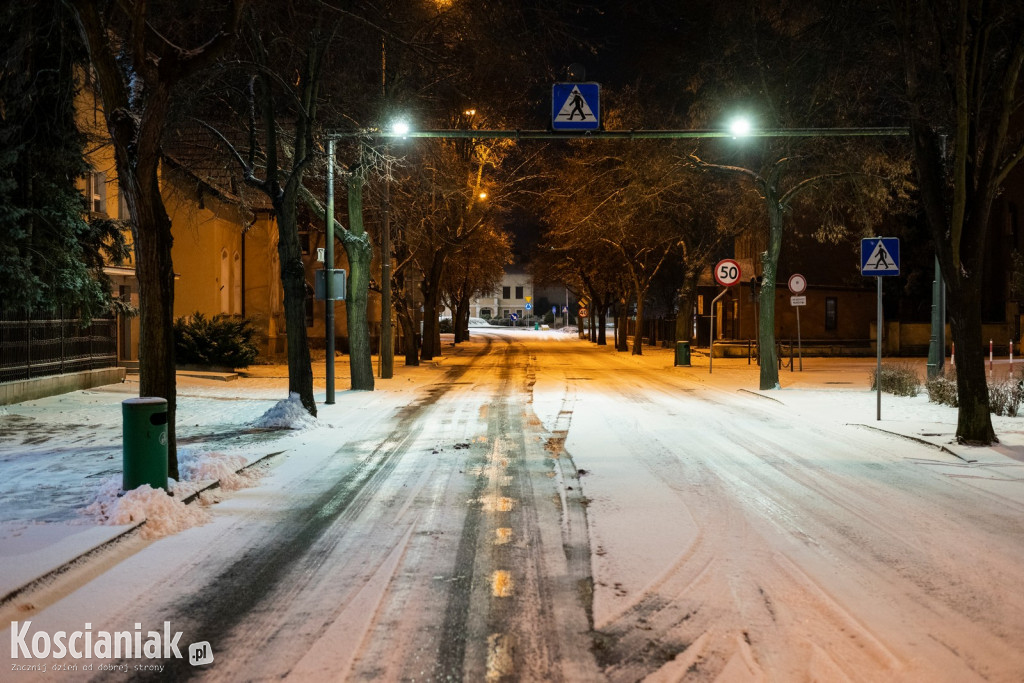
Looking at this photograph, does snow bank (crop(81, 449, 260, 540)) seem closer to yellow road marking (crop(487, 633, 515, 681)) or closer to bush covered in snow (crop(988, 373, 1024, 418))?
yellow road marking (crop(487, 633, 515, 681))

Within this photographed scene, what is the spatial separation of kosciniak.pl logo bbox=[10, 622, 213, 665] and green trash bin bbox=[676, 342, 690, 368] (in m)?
29.1

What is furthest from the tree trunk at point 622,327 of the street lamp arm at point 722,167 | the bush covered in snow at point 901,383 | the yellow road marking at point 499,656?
the yellow road marking at point 499,656

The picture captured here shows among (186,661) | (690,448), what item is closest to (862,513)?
(690,448)

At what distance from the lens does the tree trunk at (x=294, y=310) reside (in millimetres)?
15180

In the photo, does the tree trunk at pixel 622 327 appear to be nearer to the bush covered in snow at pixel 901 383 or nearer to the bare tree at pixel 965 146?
the bush covered in snow at pixel 901 383

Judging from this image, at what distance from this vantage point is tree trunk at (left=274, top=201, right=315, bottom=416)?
1518cm

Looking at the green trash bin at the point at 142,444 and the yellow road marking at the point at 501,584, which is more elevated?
the green trash bin at the point at 142,444

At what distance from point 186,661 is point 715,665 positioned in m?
2.83

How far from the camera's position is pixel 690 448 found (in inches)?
464

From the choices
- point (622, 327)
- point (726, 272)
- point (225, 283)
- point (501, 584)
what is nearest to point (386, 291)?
point (726, 272)

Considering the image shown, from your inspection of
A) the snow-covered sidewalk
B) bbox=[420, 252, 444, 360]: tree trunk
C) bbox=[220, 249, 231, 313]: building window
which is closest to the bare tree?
the snow-covered sidewalk

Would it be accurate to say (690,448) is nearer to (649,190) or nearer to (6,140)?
(6,140)

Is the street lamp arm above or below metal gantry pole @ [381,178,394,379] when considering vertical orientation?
above

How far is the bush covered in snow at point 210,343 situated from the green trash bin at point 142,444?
Answer: 61.0 feet
